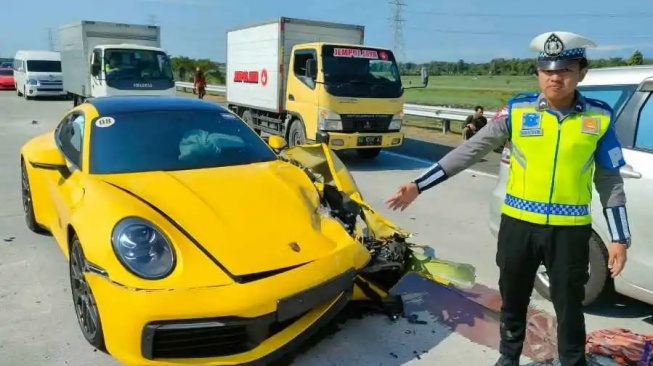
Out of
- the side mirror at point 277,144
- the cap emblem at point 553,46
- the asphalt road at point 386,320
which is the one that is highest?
the cap emblem at point 553,46

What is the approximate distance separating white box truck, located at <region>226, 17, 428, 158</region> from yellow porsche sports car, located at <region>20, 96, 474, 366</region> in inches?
197

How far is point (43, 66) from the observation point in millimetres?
26250

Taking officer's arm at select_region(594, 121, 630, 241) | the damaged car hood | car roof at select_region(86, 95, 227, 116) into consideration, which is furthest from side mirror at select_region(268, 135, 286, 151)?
officer's arm at select_region(594, 121, 630, 241)

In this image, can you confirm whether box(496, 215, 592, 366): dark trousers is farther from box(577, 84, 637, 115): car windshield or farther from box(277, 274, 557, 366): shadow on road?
box(577, 84, 637, 115): car windshield

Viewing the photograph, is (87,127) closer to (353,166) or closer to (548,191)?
(548,191)

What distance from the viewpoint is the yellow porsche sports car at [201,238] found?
2.73 meters

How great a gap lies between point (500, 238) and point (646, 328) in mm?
1632

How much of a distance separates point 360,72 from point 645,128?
6830 mm

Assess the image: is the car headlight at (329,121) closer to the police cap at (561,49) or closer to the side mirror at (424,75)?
the side mirror at (424,75)

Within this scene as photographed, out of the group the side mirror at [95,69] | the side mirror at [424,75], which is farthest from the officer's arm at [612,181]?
the side mirror at [95,69]

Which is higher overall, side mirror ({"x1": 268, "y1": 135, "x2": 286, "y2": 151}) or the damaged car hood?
side mirror ({"x1": 268, "y1": 135, "x2": 286, "y2": 151})

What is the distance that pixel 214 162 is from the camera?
405 cm

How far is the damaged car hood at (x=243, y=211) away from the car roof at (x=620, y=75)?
7.04ft

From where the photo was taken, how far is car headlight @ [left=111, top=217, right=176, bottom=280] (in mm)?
2807
